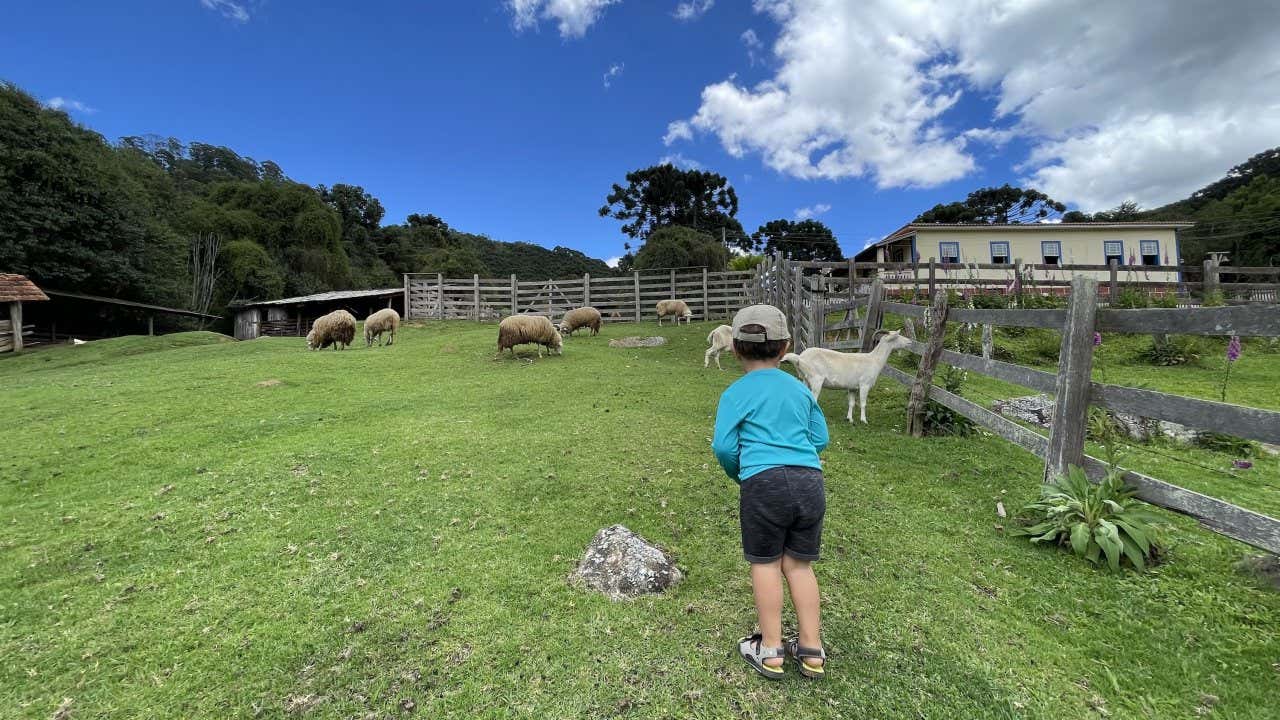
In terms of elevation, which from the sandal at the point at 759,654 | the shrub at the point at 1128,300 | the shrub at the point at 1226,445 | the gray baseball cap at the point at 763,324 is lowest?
the sandal at the point at 759,654

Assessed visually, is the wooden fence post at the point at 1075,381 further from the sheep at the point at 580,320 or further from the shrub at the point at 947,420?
the sheep at the point at 580,320

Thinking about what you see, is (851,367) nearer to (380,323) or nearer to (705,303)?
(380,323)

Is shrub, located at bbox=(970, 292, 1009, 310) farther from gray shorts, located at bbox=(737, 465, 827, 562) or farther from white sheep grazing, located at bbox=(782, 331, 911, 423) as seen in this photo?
gray shorts, located at bbox=(737, 465, 827, 562)

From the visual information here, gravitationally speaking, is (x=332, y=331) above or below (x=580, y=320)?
below

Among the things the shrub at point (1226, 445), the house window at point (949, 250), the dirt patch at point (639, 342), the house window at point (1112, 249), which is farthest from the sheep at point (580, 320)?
the house window at point (1112, 249)

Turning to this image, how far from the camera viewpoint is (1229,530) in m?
2.66

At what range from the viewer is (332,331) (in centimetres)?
1702

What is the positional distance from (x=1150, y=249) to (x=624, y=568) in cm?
3743

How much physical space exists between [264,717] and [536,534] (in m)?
1.88

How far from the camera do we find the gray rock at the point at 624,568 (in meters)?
3.07

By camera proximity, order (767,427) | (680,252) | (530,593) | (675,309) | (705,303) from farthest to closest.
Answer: (680,252) → (705,303) → (675,309) → (530,593) → (767,427)

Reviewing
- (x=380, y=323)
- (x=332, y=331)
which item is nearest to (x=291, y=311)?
(x=380, y=323)

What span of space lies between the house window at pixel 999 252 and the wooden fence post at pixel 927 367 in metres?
27.4

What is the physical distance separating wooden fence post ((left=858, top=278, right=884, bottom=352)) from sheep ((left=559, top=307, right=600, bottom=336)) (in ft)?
43.4
